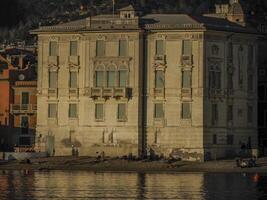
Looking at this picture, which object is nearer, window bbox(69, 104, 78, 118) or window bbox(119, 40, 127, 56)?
window bbox(119, 40, 127, 56)

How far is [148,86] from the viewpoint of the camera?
188000 mm

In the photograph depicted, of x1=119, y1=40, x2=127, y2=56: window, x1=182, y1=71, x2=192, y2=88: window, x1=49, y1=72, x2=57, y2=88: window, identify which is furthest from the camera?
x1=49, y1=72, x2=57, y2=88: window

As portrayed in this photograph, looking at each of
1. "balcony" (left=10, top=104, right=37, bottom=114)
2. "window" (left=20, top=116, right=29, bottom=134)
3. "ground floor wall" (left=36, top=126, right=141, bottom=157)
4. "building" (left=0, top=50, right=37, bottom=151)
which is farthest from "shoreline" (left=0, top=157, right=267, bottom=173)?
"window" (left=20, top=116, right=29, bottom=134)

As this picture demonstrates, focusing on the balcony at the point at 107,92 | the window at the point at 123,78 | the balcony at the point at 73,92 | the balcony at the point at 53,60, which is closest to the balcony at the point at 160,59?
the window at the point at 123,78

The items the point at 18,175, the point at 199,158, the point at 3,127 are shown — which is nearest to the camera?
the point at 18,175

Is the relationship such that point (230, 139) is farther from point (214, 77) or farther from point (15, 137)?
point (15, 137)

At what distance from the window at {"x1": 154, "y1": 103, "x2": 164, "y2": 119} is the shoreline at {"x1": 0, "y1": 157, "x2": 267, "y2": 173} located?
549 cm

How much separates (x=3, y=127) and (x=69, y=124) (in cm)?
1039

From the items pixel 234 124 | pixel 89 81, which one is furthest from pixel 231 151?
pixel 89 81

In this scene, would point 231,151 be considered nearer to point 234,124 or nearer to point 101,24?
point 234,124

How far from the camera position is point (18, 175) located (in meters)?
173

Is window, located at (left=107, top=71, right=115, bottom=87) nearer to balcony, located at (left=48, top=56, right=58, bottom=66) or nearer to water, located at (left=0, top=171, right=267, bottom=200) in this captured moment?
balcony, located at (left=48, top=56, right=58, bottom=66)

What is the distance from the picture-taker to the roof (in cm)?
18662

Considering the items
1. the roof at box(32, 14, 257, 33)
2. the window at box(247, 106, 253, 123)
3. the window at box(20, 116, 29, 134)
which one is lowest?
the window at box(20, 116, 29, 134)
